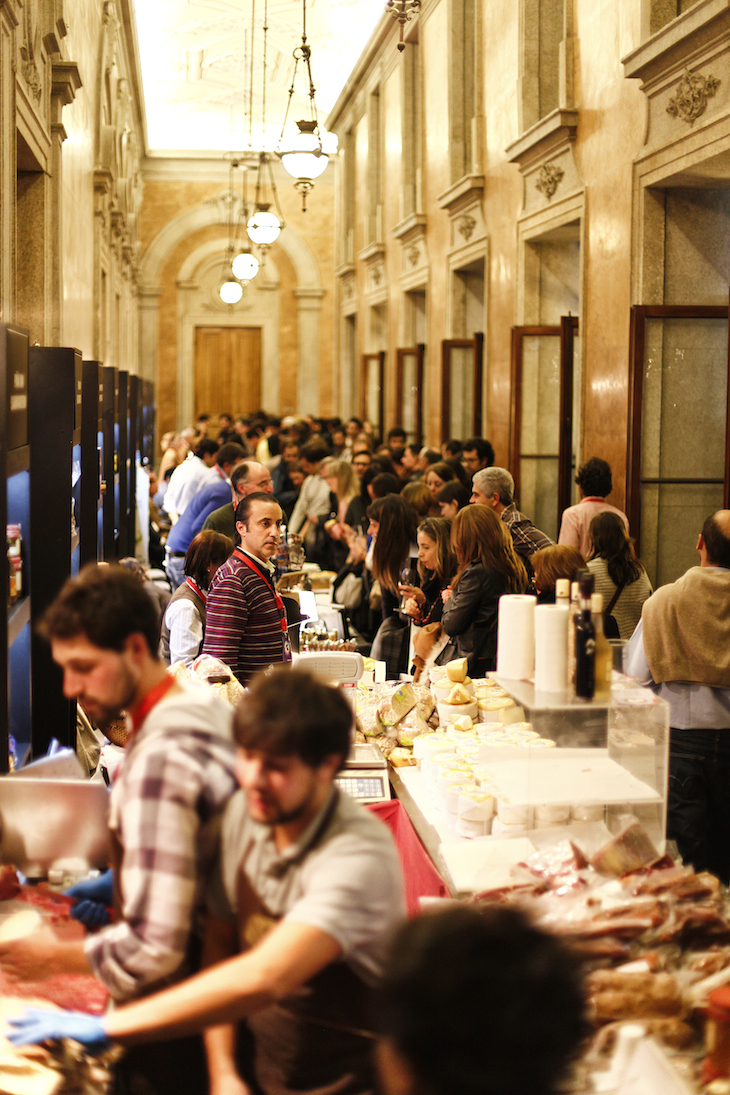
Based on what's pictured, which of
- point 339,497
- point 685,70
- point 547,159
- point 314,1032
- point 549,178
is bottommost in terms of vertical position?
point 314,1032

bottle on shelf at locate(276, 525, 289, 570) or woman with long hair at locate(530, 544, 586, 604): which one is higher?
woman with long hair at locate(530, 544, 586, 604)

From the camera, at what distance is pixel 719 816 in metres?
4.20

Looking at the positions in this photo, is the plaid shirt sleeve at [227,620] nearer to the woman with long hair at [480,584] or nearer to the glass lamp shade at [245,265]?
the woman with long hair at [480,584]

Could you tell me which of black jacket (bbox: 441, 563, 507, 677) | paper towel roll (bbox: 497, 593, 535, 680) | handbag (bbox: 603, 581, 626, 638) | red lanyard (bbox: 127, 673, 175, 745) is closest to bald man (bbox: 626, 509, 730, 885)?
handbag (bbox: 603, 581, 626, 638)

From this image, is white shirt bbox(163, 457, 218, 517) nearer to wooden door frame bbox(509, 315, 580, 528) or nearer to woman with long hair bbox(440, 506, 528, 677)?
wooden door frame bbox(509, 315, 580, 528)

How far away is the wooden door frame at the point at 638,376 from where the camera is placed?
7043 mm

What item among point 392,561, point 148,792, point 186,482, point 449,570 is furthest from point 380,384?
point 148,792

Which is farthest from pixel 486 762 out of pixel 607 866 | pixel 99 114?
pixel 99 114

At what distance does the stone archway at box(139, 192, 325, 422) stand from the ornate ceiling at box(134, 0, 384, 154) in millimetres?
1487

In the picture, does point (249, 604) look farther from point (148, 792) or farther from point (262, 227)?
point (262, 227)

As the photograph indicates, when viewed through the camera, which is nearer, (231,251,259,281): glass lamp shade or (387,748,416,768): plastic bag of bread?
(387,748,416,768): plastic bag of bread

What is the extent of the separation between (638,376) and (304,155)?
3.38 meters

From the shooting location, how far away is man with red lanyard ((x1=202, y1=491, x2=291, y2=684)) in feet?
14.0

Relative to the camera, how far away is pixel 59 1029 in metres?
1.92
